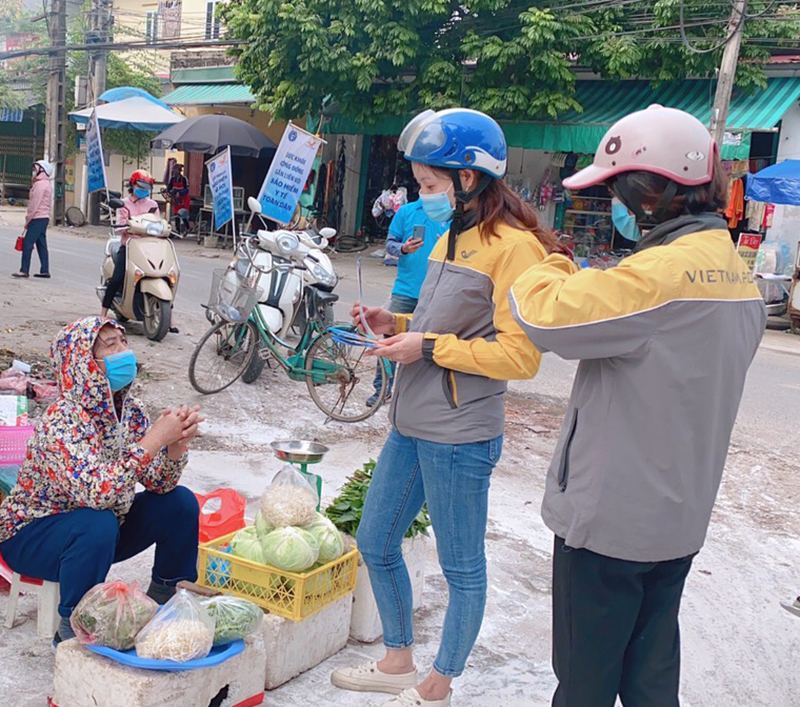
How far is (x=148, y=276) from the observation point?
9148mm

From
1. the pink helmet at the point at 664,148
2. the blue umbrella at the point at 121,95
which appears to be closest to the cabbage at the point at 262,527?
the pink helmet at the point at 664,148

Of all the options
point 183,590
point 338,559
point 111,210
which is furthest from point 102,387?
point 111,210

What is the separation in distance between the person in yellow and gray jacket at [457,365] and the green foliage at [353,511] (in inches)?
28.3

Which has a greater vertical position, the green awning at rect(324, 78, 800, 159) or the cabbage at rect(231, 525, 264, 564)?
the green awning at rect(324, 78, 800, 159)

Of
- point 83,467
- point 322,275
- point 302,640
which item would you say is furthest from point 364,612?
point 322,275

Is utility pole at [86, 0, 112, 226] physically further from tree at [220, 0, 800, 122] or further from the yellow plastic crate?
the yellow plastic crate

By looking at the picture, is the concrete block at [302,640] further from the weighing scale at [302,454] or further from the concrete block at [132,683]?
the weighing scale at [302,454]

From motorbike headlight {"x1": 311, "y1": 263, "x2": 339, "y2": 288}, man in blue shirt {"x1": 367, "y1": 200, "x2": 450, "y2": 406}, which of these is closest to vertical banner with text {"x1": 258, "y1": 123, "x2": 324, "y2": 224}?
motorbike headlight {"x1": 311, "y1": 263, "x2": 339, "y2": 288}

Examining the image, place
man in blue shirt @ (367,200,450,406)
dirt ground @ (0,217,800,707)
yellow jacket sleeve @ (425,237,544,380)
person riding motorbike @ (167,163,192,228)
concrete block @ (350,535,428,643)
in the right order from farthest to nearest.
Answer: person riding motorbike @ (167,163,192,228) < man in blue shirt @ (367,200,450,406) < concrete block @ (350,535,428,643) < dirt ground @ (0,217,800,707) < yellow jacket sleeve @ (425,237,544,380)

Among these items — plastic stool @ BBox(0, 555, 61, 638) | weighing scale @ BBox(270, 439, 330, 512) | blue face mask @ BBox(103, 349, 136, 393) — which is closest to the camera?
blue face mask @ BBox(103, 349, 136, 393)

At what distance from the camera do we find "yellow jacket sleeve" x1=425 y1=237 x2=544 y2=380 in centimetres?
287

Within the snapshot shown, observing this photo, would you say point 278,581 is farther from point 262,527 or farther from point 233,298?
point 233,298

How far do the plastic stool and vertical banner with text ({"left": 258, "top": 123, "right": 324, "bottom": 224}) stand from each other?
5325 mm

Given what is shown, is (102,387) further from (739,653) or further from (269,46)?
(269,46)
